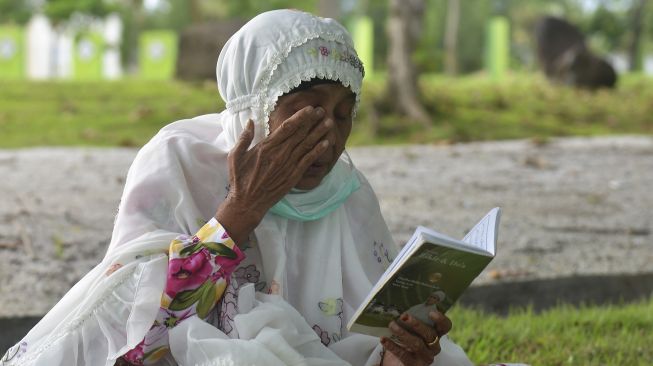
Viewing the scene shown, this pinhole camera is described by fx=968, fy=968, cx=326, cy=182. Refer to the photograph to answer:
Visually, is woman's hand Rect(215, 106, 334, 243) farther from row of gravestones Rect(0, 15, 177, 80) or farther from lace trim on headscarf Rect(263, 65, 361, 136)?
row of gravestones Rect(0, 15, 177, 80)

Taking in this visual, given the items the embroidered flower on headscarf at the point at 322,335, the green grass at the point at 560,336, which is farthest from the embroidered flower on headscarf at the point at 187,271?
the green grass at the point at 560,336

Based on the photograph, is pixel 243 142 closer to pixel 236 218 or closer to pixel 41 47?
pixel 236 218

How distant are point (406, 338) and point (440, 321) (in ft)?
0.31

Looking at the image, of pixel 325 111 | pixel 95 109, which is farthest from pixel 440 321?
pixel 95 109

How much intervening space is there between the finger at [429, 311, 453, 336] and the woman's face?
1.53 feet

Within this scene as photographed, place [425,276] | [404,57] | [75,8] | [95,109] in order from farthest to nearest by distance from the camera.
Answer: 1. [75,8]
2. [95,109]
3. [404,57]
4. [425,276]

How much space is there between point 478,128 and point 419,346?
9107 millimetres

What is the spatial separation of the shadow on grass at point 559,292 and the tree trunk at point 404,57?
5.96 metres

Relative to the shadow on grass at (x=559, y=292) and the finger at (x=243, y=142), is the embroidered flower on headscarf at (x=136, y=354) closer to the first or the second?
the finger at (x=243, y=142)

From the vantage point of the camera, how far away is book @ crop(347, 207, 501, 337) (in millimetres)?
2090

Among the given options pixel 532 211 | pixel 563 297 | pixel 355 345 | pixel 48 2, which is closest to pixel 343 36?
pixel 355 345

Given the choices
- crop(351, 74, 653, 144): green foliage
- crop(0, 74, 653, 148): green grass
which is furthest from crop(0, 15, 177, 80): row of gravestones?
crop(351, 74, 653, 144): green foliage

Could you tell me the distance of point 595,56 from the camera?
56.9 feet

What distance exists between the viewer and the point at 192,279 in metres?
2.31
